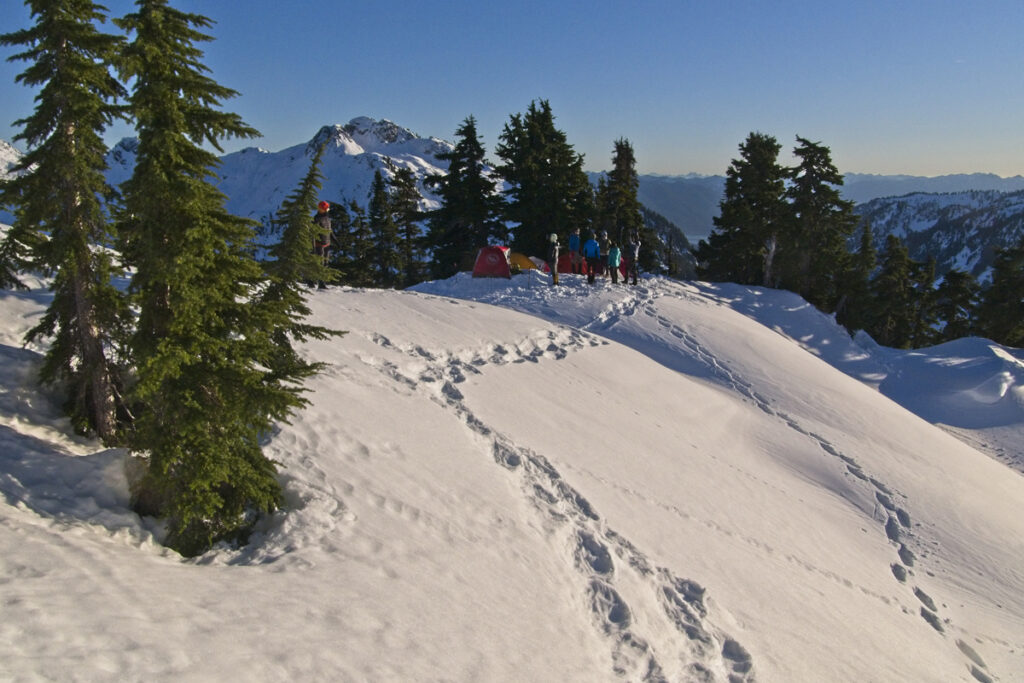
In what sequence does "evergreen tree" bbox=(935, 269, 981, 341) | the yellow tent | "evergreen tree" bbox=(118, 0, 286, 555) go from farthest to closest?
"evergreen tree" bbox=(935, 269, 981, 341)
the yellow tent
"evergreen tree" bbox=(118, 0, 286, 555)

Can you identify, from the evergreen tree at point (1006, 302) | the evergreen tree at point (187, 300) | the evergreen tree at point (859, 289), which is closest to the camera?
the evergreen tree at point (187, 300)

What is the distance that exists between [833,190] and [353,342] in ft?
107

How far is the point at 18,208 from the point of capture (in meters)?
5.98

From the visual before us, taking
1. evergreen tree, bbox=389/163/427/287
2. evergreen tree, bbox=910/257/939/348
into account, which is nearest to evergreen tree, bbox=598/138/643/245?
evergreen tree, bbox=389/163/427/287

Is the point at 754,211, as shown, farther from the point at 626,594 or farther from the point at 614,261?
the point at 626,594

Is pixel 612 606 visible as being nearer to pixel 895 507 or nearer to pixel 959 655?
pixel 959 655

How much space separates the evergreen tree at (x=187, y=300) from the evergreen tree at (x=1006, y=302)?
1898 inches

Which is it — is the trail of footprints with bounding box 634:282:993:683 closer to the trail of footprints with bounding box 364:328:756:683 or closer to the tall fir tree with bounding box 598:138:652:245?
the trail of footprints with bounding box 364:328:756:683

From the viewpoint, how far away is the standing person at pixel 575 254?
1066 inches

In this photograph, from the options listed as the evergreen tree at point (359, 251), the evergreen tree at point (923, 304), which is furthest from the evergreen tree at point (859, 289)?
the evergreen tree at point (359, 251)

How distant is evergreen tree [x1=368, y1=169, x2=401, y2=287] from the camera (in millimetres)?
42000

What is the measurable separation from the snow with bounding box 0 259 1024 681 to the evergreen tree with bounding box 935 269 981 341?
34.6m

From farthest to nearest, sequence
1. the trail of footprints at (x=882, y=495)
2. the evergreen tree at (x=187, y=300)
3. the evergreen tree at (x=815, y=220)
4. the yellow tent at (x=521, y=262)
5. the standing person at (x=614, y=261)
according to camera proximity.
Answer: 1. the evergreen tree at (x=815, y=220)
2. the yellow tent at (x=521, y=262)
3. the standing person at (x=614, y=261)
4. the trail of footprints at (x=882, y=495)
5. the evergreen tree at (x=187, y=300)

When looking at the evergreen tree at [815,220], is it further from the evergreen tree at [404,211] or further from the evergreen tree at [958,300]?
the evergreen tree at [404,211]
